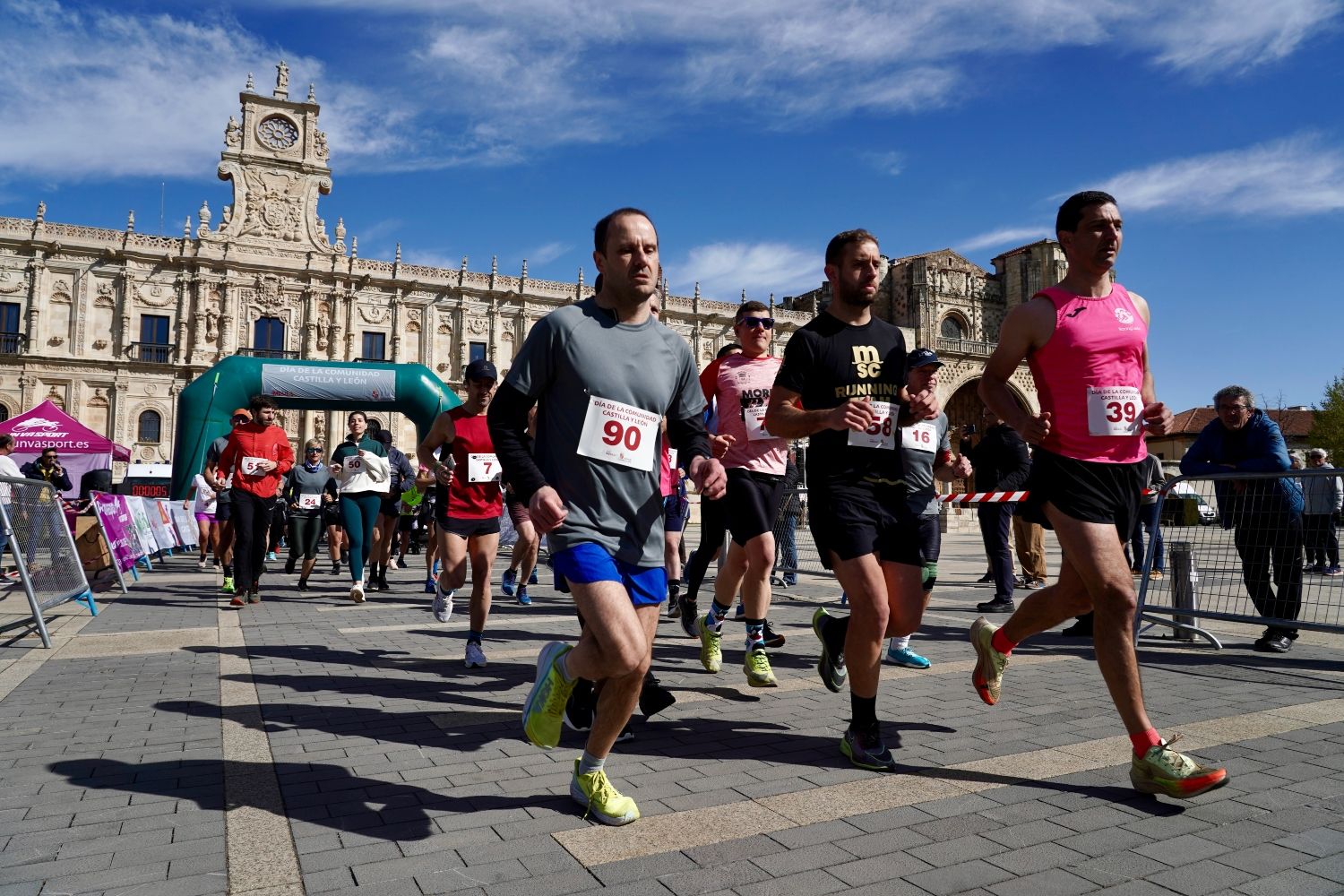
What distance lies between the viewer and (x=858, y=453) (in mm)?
3658

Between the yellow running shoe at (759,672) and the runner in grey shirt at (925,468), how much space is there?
768 mm

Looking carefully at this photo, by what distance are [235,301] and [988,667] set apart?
4576 centimetres

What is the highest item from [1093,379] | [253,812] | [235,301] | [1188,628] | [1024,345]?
[235,301]

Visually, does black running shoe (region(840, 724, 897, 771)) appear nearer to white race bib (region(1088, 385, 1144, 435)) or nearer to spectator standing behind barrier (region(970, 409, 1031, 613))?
white race bib (region(1088, 385, 1144, 435))

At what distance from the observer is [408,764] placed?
11.5 ft

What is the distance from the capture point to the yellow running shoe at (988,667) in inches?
151

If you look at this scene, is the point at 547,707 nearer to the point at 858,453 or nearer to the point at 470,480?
the point at 858,453

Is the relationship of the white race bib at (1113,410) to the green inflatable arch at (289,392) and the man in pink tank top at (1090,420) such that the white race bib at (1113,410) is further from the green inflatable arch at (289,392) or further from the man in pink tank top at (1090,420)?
the green inflatable arch at (289,392)

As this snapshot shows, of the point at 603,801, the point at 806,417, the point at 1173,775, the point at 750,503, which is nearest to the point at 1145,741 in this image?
the point at 1173,775

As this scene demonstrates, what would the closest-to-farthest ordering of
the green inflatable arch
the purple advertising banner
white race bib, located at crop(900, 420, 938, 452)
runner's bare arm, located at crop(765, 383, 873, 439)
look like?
runner's bare arm, located at crop(765, 383, 873, 439), white race bib, located at crop(900, 420, 938, 452), the purple advertising banner, the green inflatable arch

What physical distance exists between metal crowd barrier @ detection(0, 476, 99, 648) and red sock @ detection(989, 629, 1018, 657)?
642cm

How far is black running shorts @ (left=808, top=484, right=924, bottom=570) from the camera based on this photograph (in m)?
3.53

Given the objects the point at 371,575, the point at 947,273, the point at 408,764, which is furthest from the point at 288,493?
the point at 947,273

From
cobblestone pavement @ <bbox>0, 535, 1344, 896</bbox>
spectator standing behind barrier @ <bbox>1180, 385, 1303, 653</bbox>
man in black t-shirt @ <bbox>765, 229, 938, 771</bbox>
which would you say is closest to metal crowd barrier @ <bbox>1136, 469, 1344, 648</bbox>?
spectator standing behind barrier @ <bbox>1180, 385, 1303, 653</bbox>
